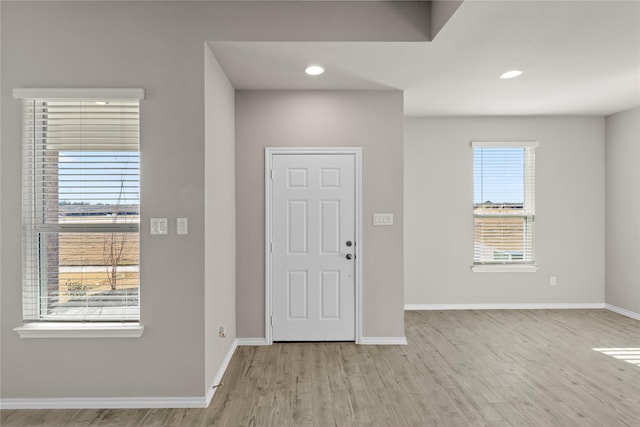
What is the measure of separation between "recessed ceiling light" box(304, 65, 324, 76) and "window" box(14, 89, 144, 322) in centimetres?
144

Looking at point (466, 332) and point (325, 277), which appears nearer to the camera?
point (325, 277)

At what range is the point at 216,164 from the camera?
3.03 meters

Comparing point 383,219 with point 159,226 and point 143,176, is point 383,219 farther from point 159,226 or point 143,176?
point 143,176

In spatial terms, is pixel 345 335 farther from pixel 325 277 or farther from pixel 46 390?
pixel 46 390

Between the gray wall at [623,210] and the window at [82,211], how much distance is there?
568 centimetres

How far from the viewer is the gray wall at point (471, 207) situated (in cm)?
516

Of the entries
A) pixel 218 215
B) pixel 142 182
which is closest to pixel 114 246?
pixel 142 182

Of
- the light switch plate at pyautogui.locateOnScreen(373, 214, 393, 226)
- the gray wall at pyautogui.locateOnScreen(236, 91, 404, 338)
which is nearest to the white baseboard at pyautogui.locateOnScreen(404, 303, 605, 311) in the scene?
the gray wall at pyautogui.locateOnScreen(236, 91, 404, 338)

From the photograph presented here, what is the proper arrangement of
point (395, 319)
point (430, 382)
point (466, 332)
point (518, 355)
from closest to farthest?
point (430, 382) → point (518, 355) → point (395, 319) → point (466, 332)

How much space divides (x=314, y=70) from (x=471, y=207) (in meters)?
3.06

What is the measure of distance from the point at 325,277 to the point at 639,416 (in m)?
2.60

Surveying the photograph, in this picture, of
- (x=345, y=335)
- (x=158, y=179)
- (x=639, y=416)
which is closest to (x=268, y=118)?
(x=158, y=179)

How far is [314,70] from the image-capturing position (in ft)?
10.8

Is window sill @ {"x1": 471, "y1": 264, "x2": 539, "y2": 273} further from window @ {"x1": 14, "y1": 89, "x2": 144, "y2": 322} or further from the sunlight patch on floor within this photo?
window @ {"x1": 14, "y1": 89, "x2": 144, "y2": 322}
